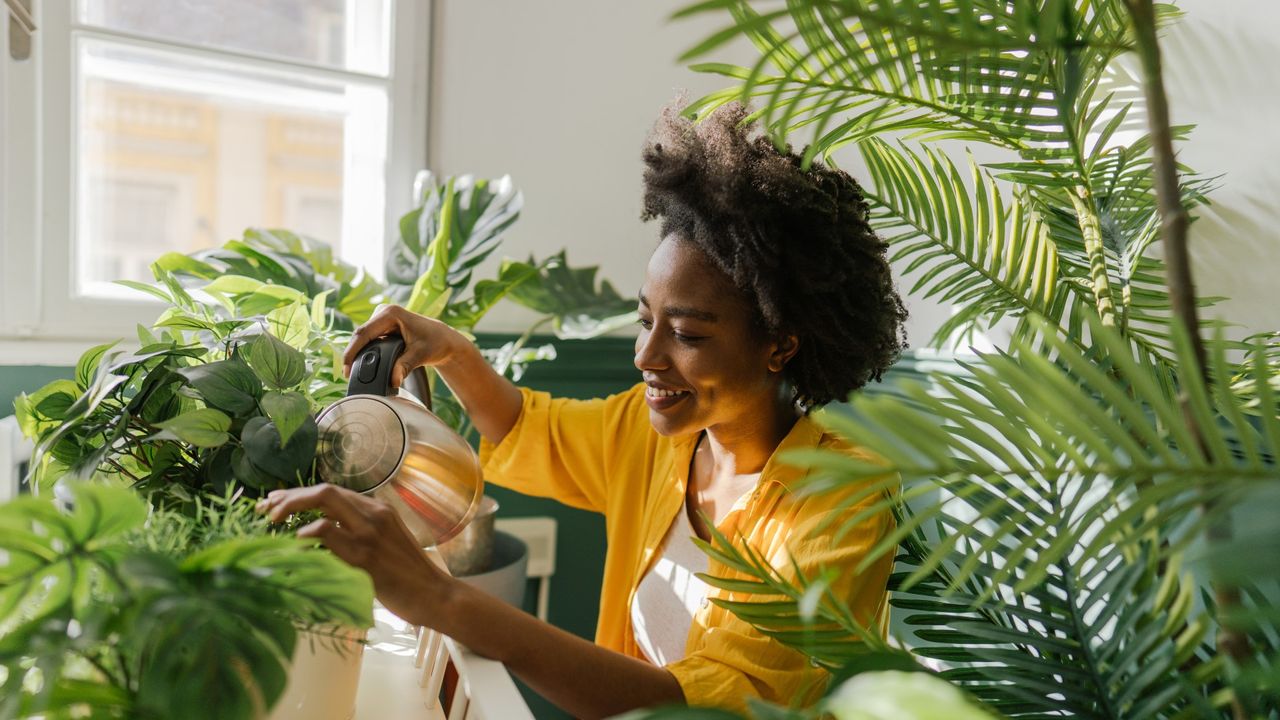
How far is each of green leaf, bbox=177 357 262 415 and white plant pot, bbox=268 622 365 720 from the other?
7.1 inches

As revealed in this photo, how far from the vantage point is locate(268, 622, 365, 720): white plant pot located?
21.7 inches

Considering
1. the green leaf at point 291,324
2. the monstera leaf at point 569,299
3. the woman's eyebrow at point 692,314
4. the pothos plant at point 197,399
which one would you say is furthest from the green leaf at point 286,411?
the monstera leaf at point 569,299

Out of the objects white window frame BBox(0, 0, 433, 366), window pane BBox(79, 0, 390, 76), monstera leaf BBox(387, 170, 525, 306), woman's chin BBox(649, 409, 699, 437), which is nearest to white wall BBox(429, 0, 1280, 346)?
window pane BBox(79, 0, 390, 76)

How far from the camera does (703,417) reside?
102 cm

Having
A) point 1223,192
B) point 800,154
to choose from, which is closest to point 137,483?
point 800,154

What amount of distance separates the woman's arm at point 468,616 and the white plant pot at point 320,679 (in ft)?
0.17

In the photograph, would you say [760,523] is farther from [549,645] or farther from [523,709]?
[523,709]

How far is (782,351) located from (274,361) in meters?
0.60

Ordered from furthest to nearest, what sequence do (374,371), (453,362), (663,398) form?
1. (453,362)
2. (663,398)
3. (374,371)

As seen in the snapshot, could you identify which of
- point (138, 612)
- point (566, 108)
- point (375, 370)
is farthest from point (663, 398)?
point (566, 108)

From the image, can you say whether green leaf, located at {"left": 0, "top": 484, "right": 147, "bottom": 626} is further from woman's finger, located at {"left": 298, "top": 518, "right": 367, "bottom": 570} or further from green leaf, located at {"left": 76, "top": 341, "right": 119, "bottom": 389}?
green leaf, located at {"left": 76, "top": 341, "right": 119, "bottom": 389}

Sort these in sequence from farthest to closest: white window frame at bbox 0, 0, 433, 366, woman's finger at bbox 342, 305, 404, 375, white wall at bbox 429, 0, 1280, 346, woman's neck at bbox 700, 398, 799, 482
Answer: white wall at bbox 429, 0, 1280, 346
white window frame at bbox 0, 0, 433, 366
woman's neck at bbox 700, 398, 799, 482
woman's finger at bbox 342, 305, 404, 375

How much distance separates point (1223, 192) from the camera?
92 centimetres

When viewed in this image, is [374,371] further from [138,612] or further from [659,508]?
[659,508]
